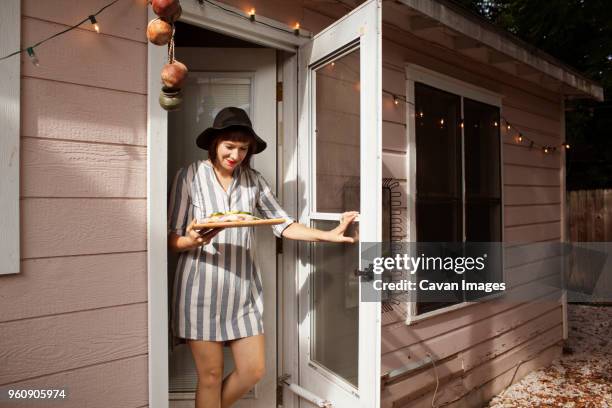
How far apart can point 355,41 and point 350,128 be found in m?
0.37

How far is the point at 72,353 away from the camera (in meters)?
1.63

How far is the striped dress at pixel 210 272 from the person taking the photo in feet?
6.44

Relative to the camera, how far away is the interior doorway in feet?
8.16

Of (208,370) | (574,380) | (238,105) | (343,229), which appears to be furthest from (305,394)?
(574,380)

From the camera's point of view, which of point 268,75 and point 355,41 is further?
point 268,75

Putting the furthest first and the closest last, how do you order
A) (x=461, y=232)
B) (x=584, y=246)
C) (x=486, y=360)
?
(x=584, y=246) → (x=486, y=360) → (x=461, y=232)

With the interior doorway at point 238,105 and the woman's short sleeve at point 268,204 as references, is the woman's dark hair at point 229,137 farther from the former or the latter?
the interior doorway at point 238,105

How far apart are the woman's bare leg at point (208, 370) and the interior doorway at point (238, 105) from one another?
0.54 m

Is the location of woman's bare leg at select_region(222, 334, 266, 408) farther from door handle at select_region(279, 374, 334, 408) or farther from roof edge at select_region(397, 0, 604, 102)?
roof edge at select_region(397, 0, 604, 102)

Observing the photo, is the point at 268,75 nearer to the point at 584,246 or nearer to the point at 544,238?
the point at 544,238

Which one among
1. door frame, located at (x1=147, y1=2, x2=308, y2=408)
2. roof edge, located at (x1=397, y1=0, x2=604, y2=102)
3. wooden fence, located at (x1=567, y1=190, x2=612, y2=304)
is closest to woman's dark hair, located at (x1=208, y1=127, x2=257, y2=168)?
door frame, located at (x1=147, y1=2, x2=308, y2=408)

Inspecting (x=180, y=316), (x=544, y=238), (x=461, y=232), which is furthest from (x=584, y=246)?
(x=180, y=316)

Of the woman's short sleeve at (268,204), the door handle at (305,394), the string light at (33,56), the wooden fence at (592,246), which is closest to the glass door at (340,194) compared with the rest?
the door handle at (305,394)

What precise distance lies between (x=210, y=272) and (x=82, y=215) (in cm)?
60
